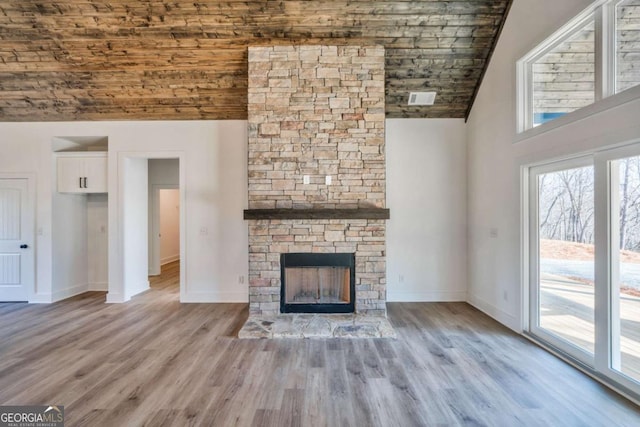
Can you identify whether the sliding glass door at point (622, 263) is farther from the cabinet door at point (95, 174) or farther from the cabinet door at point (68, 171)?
the cabinet door at point (68, 171)

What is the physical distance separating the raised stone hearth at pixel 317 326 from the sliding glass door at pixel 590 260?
5.68ft

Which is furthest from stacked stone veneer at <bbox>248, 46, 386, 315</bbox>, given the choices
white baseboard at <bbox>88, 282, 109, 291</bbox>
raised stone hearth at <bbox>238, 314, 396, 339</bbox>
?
white baseboard at <bbox>88, 282, 109, 291</bbox>

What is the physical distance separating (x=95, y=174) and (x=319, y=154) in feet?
12.9

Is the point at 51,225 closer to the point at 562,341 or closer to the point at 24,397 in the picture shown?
the point at 24,397

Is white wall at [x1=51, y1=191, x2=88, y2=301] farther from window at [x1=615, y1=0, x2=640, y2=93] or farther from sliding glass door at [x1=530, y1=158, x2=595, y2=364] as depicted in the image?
window at [x1=615, y1=0, x2=640, y2=93]

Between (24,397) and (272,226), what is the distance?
2.71 metres

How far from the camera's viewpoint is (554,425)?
1979 mm

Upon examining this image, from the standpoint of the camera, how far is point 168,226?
27.6 ft

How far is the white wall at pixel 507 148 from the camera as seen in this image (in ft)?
8.66

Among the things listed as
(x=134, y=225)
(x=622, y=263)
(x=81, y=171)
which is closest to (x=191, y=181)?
(x=134, y=225)

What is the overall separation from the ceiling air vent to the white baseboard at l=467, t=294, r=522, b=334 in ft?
10.0

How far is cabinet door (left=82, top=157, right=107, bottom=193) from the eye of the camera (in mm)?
5000

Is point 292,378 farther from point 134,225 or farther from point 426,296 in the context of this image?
point 134,225

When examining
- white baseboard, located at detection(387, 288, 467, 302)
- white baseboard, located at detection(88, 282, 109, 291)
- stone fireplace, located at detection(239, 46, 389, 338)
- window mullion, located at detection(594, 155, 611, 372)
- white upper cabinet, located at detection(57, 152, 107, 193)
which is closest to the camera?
window mullion, located at detection(594, 155, 611, 372)
